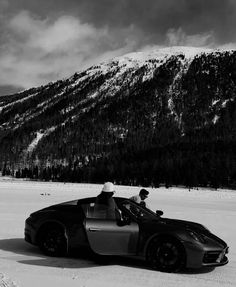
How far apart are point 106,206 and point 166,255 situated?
1.66m

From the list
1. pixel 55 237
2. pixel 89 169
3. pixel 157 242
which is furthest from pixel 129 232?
pixel 89 169

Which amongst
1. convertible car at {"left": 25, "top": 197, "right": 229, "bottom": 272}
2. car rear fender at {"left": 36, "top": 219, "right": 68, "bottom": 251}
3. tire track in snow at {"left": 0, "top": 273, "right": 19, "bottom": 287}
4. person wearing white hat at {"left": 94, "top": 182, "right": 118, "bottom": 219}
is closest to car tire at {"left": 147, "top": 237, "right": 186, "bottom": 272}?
convertible car at {"left": 25, "top": 197, "right": 229, "bottom": 272}

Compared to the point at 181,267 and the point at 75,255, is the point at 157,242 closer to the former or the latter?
the point at 181,267

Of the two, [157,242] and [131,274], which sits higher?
[157,242]

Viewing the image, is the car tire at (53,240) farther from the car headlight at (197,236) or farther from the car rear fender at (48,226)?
the car headlight at (197,236)

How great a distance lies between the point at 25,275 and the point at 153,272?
2.47 m

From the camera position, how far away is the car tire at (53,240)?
32.2ft

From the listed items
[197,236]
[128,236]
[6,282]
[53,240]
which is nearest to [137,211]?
[128,236]

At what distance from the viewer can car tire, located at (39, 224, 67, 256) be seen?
9828 millimetres

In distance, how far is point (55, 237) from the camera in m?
9.95

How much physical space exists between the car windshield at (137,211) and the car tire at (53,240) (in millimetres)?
1522

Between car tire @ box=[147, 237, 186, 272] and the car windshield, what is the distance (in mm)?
765

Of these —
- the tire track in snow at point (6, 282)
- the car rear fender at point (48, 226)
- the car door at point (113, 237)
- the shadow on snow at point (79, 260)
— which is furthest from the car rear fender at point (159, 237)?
the tire track in snow at point (6, 282)

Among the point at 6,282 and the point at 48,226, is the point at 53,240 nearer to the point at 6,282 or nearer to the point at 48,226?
the point at 48,226
